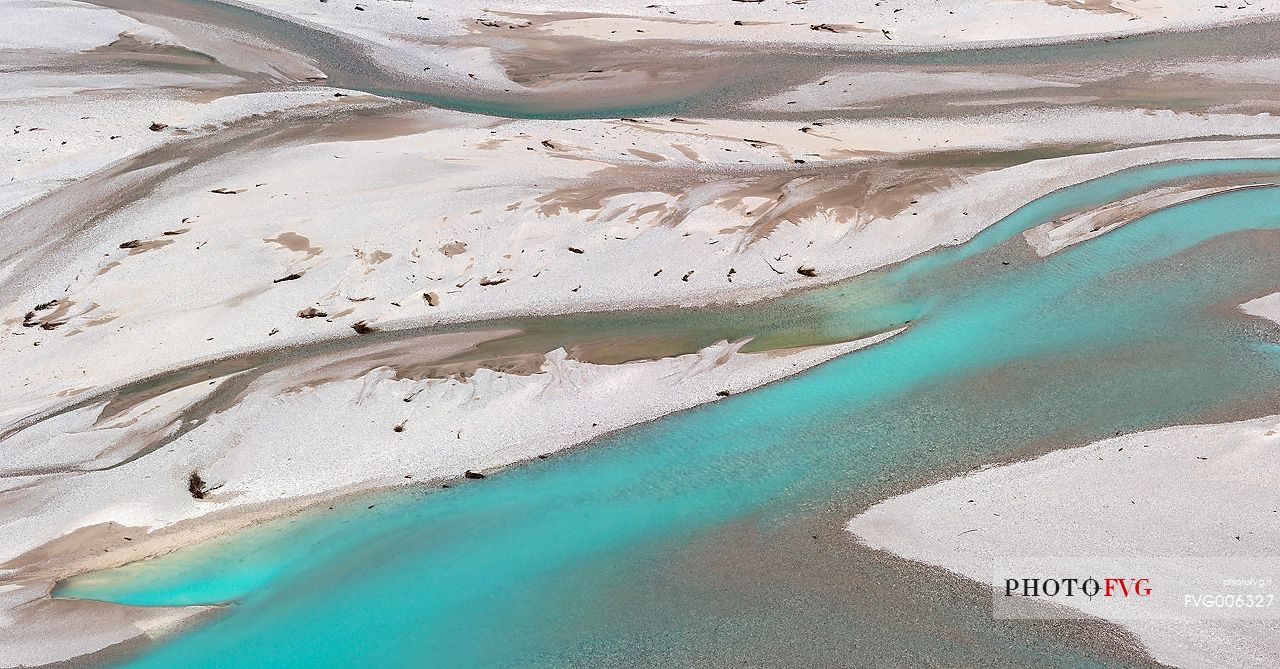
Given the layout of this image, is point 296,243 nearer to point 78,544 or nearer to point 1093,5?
point 78,544

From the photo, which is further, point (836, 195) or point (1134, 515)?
point (836, 195)

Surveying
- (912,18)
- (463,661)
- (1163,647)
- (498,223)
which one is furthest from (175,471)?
(912,18)

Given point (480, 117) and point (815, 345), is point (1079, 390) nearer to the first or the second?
point (815, 345)

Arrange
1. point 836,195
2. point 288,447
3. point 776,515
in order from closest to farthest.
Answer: point 776,515 < point 288,447 < point 836,195

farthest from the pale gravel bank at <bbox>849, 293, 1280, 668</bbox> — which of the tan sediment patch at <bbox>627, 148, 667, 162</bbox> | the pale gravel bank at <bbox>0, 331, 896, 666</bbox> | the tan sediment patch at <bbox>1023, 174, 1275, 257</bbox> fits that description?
the tan sediment patch at <bbox>627, 148, 667, 162</bbox>

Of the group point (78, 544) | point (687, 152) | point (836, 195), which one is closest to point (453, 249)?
point (687, 152)

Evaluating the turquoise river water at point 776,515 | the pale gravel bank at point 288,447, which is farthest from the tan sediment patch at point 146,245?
the turquoise river water at point 776,515

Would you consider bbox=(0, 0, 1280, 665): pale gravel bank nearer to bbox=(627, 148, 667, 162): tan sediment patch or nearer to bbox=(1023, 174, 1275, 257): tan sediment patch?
bbox=(627, 148, 667, 162): tan sediment patch
